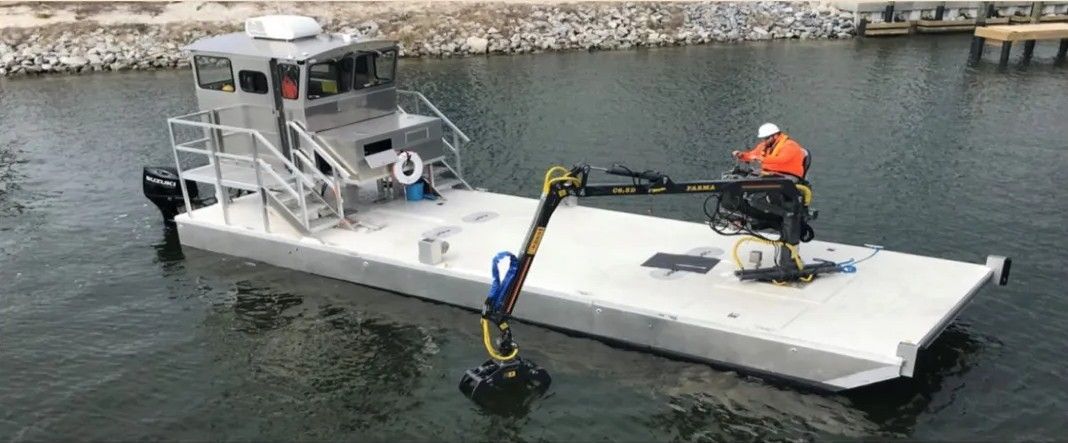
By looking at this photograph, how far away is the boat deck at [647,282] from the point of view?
11227mm

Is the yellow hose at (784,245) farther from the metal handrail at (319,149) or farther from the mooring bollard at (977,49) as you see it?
the mooring bollard at (977,49)

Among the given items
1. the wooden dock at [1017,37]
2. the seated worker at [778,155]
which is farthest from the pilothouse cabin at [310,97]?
the wooden dock at [1017,37]

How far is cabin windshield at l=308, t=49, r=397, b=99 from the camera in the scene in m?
16.6

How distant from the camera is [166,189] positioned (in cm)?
1861

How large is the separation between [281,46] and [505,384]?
8.41 m

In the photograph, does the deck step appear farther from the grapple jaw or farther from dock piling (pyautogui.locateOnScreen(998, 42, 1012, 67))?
dock piling (pyautogui.locateOnScreen(998, 42, 1012, 67))

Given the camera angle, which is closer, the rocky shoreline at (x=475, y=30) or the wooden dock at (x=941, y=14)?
the rocky shoreline at (x=475, y=30)

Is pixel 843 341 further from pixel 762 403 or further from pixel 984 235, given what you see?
pixel 984 235

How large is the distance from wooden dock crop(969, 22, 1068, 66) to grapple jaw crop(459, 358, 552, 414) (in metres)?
32.7

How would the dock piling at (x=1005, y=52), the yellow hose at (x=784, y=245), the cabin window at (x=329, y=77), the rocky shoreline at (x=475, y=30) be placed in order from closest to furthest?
the yellow hose at (x=784, y=245), the cabin window at (x=329, y=77), the dock piling at (x=1005, y=52), the rocky shoreline at (x=475, y=30)

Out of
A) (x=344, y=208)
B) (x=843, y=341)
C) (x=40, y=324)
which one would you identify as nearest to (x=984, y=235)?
(x=843, y=341)

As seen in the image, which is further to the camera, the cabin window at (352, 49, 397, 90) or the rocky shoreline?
the rocky shoreline

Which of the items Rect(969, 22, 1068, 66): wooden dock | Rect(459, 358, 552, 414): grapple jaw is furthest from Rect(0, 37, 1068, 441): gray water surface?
Rect(969, 22, 1068, 66): wooden dock

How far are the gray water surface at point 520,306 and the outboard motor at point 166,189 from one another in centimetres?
62
